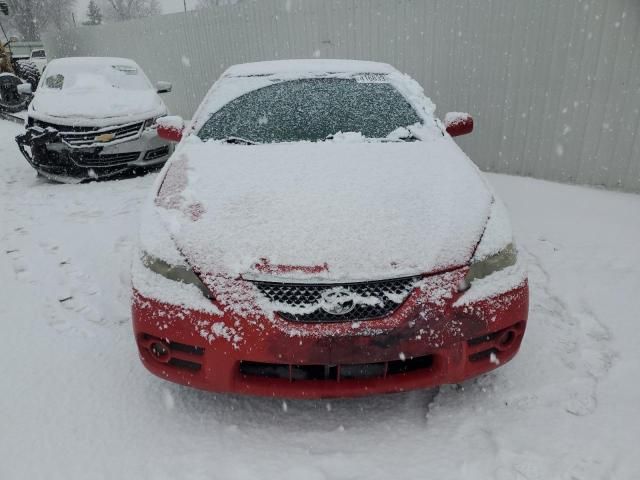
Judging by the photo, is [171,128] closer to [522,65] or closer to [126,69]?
[522,65]

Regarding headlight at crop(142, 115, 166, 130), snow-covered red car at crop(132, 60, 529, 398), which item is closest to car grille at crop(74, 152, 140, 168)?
headlight at crop(142, 115, 166, 130)

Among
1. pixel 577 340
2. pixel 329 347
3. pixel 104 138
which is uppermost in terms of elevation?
pixel 329 347

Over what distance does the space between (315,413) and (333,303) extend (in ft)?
2.01

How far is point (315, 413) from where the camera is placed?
2.12m

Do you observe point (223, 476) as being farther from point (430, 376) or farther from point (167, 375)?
point (430, 376)

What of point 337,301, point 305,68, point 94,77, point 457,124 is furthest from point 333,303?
point 94,77

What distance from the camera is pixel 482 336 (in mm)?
1909

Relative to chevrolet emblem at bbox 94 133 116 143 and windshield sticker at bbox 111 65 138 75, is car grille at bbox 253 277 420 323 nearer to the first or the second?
chevrolet emblem at bbox 94 133 116 143

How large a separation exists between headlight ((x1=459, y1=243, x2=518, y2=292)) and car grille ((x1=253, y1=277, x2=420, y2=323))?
0.72 feet

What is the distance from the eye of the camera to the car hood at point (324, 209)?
1.86m

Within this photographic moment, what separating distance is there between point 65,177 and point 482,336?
5459 mm

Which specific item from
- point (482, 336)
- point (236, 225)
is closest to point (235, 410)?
point (236, 225)

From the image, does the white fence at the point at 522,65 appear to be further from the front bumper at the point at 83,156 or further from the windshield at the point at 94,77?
the front bumper at the point at 83,156

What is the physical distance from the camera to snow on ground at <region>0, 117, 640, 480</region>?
5.98 ft
